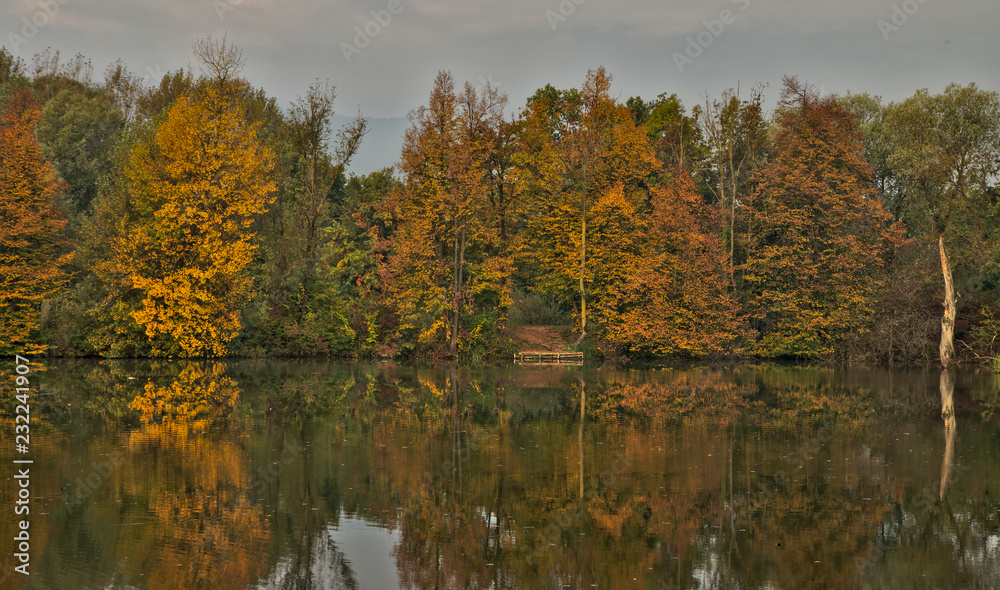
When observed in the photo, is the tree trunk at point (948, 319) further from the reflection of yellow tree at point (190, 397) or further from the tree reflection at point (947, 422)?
the reflection of yellow tree at point (190, 397)

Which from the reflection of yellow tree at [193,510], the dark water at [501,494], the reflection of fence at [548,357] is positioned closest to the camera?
the reflection of yellow tree at [193,510]

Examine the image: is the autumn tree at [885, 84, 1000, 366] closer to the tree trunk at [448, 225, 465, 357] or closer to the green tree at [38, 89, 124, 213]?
the tree trunk at [448, 225, 465, 357]

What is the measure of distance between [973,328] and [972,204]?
8515 millimetres

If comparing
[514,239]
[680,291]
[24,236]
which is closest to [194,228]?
[24,236]

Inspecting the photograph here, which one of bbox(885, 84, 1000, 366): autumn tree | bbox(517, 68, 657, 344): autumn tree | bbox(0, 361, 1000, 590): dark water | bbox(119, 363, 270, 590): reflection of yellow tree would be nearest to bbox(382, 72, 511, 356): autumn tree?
bbox(517, 68, 657, 344): autumn tree

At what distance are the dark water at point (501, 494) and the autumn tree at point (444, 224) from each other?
55.9 ft

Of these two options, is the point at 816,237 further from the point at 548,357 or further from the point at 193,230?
the point at 193,230

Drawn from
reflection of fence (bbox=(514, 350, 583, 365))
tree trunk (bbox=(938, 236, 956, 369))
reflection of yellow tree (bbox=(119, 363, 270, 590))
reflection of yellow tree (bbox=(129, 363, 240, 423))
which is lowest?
reflection of yellow tree (bbox=(119, 363, 270, 590))

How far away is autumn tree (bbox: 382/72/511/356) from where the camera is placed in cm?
3878

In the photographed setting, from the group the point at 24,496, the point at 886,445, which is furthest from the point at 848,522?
the point at 24,496

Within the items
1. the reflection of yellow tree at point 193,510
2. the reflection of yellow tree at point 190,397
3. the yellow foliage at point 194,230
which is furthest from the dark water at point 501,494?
the yellow foliage at point 194,230

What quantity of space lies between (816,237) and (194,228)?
30.6 metres

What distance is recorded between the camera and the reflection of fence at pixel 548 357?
132 feet

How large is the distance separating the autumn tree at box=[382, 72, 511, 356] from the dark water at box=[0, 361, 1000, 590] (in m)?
17.0
